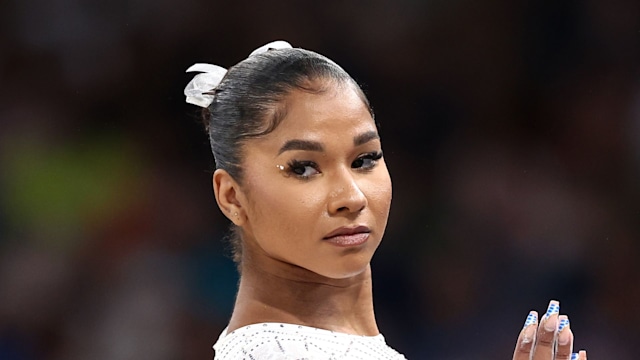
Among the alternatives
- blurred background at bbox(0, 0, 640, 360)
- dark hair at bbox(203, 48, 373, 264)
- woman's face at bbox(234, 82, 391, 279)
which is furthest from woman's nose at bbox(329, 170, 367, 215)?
blurred background at bbox(0, 0, 640, 360)

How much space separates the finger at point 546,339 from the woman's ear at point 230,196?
23.4 inches

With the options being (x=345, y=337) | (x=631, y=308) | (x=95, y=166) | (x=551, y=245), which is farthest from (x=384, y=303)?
(x=345, y=337)

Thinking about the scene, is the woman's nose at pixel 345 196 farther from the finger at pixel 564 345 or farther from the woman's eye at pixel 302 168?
the finger at pixel 564 345

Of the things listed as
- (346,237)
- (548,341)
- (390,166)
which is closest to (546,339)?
(548,341)

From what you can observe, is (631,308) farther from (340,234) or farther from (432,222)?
(340,234)

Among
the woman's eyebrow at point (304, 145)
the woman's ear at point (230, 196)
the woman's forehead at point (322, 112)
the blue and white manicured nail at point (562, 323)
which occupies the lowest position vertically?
the blue and white manicured nail at point (562, 323)

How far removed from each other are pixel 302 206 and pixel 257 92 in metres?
0.24

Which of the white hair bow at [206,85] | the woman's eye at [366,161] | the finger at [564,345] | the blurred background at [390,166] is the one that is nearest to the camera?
the finger at [564,345]

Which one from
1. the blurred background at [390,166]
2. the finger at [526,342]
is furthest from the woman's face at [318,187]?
the blurred background at [390,166]

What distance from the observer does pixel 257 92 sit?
1875 mm

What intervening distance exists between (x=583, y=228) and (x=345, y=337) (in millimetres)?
2224

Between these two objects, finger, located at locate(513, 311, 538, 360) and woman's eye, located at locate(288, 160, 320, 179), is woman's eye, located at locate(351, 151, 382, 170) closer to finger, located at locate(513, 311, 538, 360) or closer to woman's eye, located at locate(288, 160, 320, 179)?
woman's eye, located at locate(288, 160, 320, 179)

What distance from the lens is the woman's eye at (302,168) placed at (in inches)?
71.3

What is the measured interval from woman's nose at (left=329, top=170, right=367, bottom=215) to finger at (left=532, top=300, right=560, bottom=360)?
1.27ft
